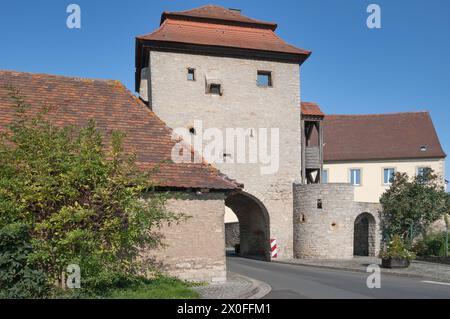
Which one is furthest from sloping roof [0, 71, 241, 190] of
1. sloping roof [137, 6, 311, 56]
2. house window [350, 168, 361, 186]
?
house window [350, 168, 361, 186]

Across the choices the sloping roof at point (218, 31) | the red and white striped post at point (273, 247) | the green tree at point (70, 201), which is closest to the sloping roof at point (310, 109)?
the sloping roof at point (218, 31)

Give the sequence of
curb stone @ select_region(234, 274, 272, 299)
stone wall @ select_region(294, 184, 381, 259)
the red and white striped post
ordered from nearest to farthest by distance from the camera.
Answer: curb stone @ select_region(234, 274, 272, 299) < stone wall @ select_region(294, 184, 381, 259) < the red and white striped post

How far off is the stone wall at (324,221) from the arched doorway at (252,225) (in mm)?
1628

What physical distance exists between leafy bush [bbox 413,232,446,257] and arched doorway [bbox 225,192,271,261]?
25.1ft

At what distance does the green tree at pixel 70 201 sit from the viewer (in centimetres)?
959

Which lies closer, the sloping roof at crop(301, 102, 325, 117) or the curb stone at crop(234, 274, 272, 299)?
the curb stone at crop(234, 274, 272, 299)

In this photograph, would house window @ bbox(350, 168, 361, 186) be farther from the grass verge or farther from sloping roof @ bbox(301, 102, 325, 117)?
the grass verge

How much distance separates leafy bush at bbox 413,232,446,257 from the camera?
22.7 m

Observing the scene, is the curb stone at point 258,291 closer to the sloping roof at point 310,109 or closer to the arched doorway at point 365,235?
the sloping roof at point 310,109

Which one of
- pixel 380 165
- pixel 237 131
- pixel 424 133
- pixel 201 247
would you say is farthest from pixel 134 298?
pixel 424 133

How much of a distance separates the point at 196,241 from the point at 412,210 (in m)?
15.8

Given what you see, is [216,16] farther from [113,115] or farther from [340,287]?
[340,287]

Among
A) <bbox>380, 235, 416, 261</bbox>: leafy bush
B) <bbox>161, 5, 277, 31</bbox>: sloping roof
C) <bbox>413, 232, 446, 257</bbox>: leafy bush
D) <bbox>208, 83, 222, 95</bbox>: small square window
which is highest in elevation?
<bbox>161, 5, 277, 31</bbox>: sloping roof

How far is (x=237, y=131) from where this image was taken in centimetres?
2247
